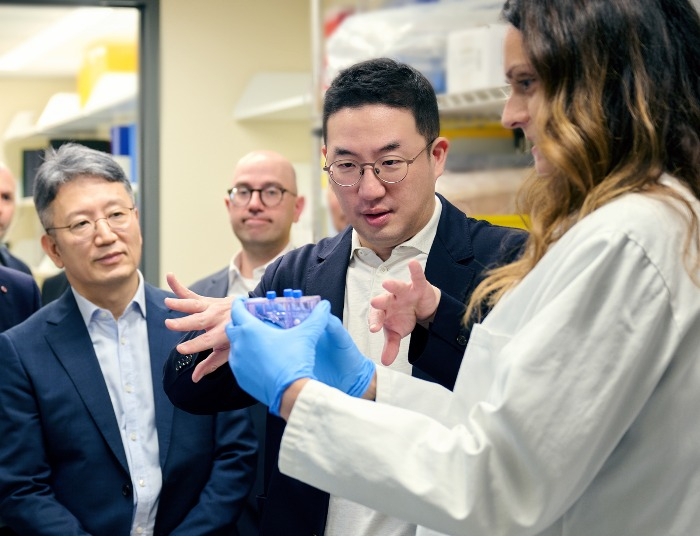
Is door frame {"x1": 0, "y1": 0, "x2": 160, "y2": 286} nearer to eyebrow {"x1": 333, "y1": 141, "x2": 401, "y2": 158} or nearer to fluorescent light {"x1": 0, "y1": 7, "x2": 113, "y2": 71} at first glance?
fluorescent light {"x1": 0, "y1": 7, "x2": 113, "y2": 71}

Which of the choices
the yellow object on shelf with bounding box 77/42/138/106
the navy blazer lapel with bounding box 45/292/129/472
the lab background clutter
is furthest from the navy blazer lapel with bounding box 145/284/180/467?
the yellow object on shelf with bounding box 77/42/138/106

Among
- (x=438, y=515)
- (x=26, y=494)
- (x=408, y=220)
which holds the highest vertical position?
(x=408, y=220)

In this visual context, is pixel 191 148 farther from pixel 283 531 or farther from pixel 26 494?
pixel 283 531

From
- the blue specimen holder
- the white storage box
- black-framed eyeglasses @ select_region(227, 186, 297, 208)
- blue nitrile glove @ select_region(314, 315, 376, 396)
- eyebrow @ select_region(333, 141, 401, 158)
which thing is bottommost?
blue nitrile glove @ select_region(314, 315, 376, 396)

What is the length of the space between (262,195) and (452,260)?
5.26 feet

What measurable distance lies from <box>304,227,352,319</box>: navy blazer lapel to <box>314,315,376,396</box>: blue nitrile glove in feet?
1.58

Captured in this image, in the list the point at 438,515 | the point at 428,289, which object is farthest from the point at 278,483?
the point at 438,515

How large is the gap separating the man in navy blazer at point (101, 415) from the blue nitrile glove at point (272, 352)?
110 cm

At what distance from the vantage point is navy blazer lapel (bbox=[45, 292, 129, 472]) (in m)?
2.26

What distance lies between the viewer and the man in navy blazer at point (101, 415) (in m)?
2.22

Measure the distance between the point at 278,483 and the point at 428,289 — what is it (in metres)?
0.56

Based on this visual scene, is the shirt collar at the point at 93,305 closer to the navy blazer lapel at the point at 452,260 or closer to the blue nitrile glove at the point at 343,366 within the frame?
the navy blazer lapel at the point at 452,260

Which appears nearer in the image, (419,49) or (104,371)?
(104,371)

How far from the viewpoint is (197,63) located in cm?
463
